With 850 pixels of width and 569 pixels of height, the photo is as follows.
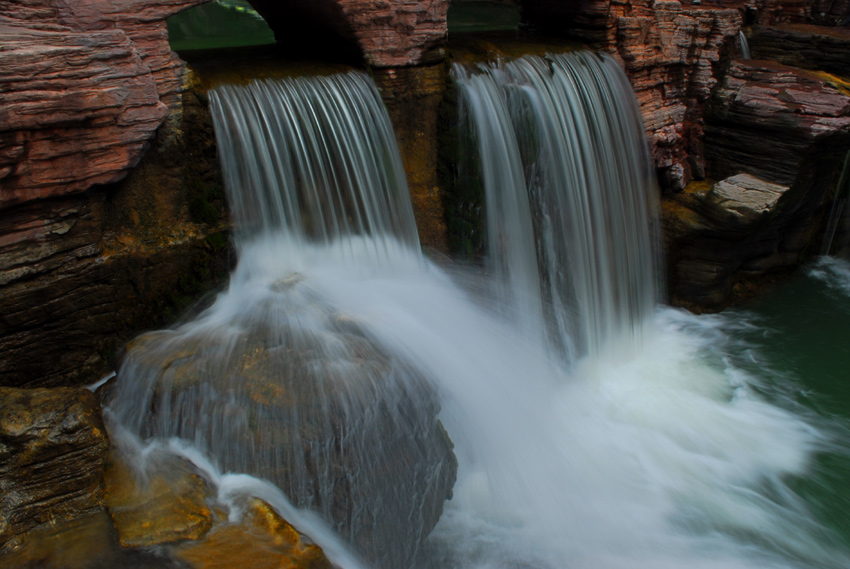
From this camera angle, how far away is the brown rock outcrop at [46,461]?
329cm

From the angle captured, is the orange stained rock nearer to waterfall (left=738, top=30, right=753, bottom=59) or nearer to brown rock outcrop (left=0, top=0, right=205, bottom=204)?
brown rock outcrop (left=0, top=0, right=205, bottom=204)

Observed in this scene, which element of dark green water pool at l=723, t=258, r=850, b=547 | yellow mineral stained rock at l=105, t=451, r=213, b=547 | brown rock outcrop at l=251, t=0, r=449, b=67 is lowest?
dark green water pool at l=723, t=258, r=850, b=547

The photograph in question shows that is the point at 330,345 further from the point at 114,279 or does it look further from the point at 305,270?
the point at 114,279

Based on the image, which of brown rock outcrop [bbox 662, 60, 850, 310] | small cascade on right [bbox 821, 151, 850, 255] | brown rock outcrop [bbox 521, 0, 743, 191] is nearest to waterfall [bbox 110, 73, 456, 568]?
brown rock outcrop [bbox 521, 0, 743, 191]

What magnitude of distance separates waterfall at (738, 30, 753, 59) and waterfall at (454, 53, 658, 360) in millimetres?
1961

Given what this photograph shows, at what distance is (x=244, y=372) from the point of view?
3975 millimetres

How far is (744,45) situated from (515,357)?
5471 mm

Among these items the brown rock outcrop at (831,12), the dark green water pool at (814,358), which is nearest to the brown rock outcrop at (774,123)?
the dark green water pool at (814,358)

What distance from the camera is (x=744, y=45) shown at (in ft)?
27.3

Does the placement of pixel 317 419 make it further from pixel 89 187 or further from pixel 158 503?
pixel 89 187

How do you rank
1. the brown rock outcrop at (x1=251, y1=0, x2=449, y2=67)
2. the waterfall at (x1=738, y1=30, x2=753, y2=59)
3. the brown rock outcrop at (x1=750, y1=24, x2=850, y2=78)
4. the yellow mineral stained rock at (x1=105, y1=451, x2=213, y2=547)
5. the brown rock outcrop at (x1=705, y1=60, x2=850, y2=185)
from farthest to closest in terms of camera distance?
the waterfall at (x1=738, y1=30, x2=753, y2=59) → the brown rock outcrop at (x1=750, y1=24, x2=850, y2=78) → the brown rock outcrop at (x1=705, y1=60, x2=850, y2=185) → the brown rock outcrop at (x1=251, y1=0, x2=449, y2=67) → the yellow mineral stained rock at (x1=105, y1=451, x2=213, y2=547)

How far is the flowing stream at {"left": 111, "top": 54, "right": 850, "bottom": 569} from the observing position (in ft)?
13.3

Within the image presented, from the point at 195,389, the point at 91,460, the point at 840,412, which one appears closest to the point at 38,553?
the point at 91,460

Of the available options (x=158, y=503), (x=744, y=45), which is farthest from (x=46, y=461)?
(x=744, y=45)
